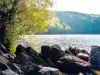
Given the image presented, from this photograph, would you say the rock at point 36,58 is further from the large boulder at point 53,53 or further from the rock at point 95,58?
the rock at point 95,58

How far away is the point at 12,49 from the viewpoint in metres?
40.9

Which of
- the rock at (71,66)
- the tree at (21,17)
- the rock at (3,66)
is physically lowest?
the rock at (71,66)

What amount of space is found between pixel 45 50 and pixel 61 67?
15.0 ft

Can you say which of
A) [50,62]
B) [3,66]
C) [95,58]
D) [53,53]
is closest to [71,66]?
[50,62]

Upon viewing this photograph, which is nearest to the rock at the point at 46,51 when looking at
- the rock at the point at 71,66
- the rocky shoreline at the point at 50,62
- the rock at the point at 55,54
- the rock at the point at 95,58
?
the rocky shoreline at the point at 50,62

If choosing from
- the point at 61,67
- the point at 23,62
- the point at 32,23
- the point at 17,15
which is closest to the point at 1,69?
the point at 23,62

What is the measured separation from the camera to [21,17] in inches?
1724

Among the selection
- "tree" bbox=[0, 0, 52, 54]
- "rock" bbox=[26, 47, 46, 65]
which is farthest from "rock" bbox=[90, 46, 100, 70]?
"tree" bbox=[0, 0, 52, 54]

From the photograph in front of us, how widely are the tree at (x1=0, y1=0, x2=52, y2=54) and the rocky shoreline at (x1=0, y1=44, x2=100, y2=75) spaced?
3.79 m

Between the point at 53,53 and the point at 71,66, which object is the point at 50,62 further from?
the point at 53,53

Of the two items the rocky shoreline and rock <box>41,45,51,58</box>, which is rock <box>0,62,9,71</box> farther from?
rock <box>41,45,51,58</box>

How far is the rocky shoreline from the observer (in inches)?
1089

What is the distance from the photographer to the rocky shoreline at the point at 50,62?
27.7 meters

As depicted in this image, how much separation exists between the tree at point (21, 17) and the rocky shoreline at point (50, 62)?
379 cm
